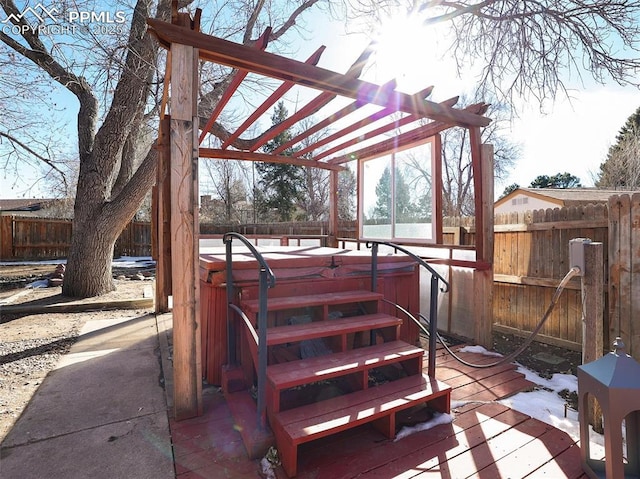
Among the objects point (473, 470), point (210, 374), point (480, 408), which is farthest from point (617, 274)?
point (210, 374)

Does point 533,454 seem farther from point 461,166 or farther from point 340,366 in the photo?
point 461,166

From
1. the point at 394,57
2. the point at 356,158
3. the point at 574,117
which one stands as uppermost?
the point at 394,57

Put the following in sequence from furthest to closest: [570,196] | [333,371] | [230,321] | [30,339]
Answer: [570,196], [30,339], [230,321], [333,371]

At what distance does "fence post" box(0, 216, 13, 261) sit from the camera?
35.6 ft

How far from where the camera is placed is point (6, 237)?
1090 centimetres

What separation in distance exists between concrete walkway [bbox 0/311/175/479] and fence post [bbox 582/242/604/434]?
2368 millimetres

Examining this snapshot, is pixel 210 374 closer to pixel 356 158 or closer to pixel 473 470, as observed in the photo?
pixel 473 470

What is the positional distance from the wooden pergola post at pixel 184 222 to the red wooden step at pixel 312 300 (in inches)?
14.3

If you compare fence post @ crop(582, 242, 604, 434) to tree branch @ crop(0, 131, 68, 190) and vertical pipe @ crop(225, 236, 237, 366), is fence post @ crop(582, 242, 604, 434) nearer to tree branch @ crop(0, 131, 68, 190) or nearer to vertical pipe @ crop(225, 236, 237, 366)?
vertical pipe @ crop(225, 236, 237, 366)

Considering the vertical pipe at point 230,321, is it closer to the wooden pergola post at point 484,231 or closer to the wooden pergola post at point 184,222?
the wooden pergola post at point 184,222

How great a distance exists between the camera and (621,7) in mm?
4363

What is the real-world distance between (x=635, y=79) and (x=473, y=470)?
5.77 meters

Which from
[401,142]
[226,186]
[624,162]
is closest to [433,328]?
[401,142]

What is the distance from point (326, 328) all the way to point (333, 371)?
34cm
